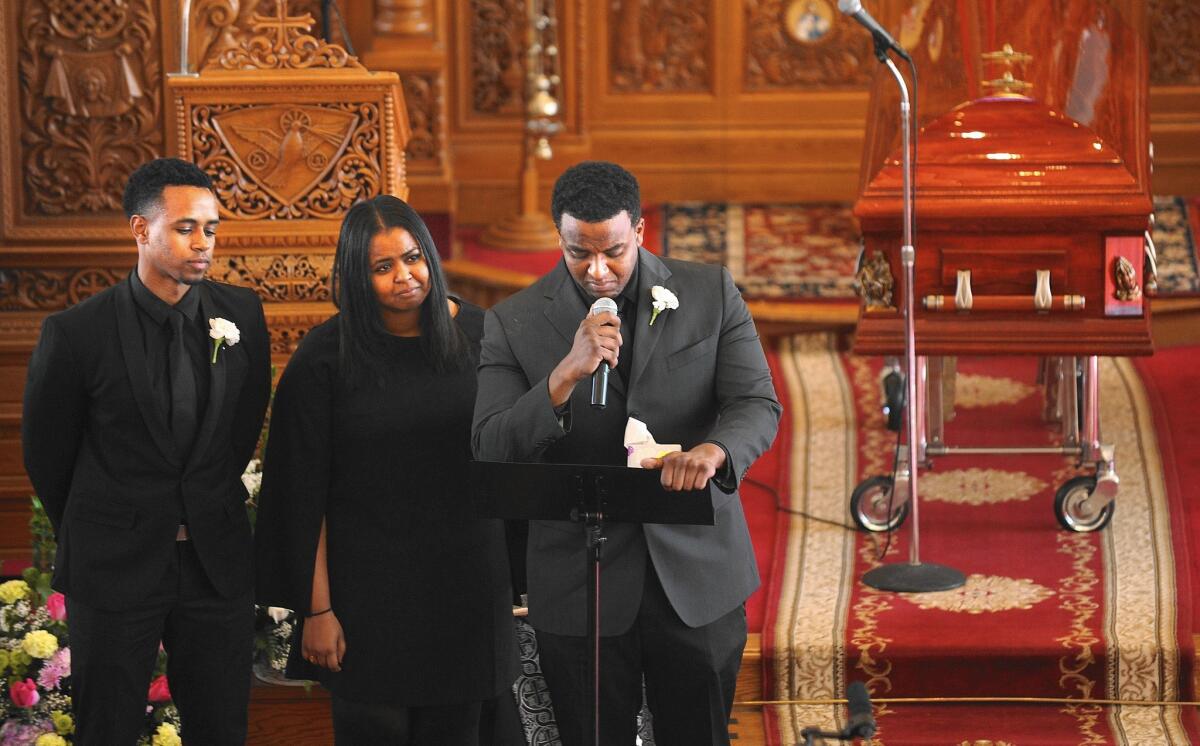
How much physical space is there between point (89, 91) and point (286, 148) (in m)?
0.88

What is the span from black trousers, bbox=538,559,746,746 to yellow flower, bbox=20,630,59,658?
1372 mm

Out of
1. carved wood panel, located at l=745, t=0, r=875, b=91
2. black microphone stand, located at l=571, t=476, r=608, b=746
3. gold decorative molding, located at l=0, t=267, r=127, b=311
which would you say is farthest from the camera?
carved wood panel, located at l=745, t=0, r=875, b=91

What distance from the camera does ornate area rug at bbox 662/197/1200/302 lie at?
769 cm

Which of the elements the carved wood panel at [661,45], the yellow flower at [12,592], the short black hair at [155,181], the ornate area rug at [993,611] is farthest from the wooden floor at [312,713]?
the carved wood panel at [661,45]

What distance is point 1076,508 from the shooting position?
545 centimetres

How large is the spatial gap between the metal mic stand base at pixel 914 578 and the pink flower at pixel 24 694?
226 cm

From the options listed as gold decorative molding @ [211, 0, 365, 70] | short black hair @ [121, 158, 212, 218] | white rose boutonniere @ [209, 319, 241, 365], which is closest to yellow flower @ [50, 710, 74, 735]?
white rose boutonniere @ [209, 319, 241, 365]

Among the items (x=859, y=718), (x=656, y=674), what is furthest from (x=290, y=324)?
(x=859, y=718)

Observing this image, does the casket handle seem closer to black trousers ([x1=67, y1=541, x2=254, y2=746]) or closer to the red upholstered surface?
the red upholstered surface

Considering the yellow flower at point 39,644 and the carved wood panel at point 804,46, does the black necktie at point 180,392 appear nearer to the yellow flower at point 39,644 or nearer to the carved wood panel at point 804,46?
the yellow flower at point 39,644

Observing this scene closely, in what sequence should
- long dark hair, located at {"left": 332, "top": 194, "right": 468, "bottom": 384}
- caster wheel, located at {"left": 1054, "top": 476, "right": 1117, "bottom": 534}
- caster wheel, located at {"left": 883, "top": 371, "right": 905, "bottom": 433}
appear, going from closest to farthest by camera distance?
long dark hair, located at {"left": 332, "top": 194, "right": 468, "bottom": 384}, caster wheel, located at {"left": 1054, "top": 476, "right": 1117, "bottom": 534}, caster wheel, located at {"left": 883, "top": 371, "right": 905, "bottom": 433}

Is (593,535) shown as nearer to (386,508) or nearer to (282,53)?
(386,508)

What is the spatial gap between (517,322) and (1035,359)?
13.6 ft

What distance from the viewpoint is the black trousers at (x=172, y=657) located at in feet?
11.5
